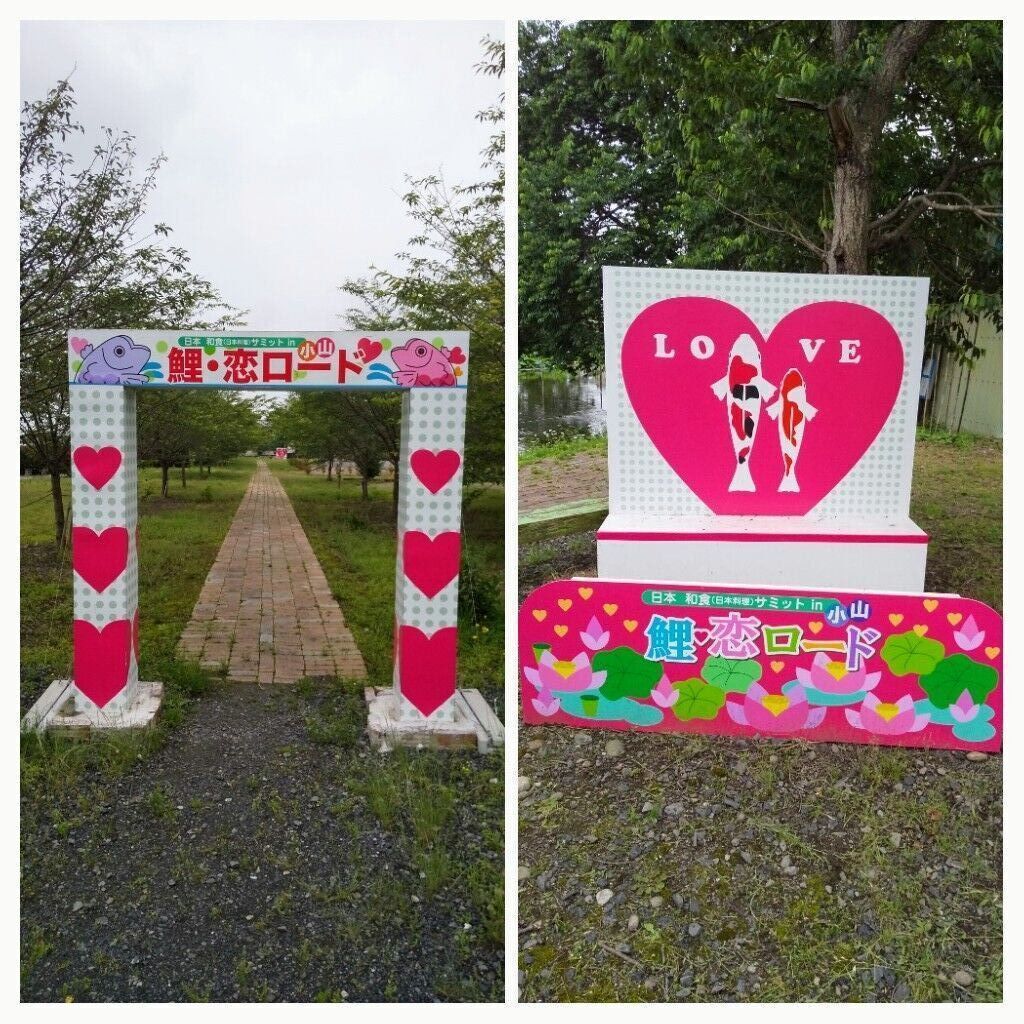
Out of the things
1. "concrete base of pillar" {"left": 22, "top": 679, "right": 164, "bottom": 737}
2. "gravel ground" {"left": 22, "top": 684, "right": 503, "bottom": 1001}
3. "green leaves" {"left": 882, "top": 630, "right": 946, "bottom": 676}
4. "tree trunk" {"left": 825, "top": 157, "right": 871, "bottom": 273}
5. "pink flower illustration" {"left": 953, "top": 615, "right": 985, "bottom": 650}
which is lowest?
"gravel ground" {"left": 22, "top": 684, "right": 503, "bottom": 1001}

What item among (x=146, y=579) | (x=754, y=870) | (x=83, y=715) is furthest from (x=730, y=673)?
(x=146, y=579)

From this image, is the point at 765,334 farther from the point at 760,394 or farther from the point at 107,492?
the point at 107,492

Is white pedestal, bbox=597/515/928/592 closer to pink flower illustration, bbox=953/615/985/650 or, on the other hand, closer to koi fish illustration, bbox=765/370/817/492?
koi fish illustration, bbox=765/370/817/492

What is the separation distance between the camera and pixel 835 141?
13.7ft

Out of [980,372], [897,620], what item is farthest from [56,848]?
[980,372]

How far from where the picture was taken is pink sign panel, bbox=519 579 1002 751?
115 inches

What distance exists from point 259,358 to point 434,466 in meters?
0.85

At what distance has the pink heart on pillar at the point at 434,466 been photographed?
3.45 metres

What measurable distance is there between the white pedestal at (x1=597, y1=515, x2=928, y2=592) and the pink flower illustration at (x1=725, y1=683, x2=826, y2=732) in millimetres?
494

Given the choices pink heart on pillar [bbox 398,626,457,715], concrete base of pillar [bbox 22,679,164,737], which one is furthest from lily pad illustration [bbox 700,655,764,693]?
concrete base of pillar [bbox 22,679,164,737]

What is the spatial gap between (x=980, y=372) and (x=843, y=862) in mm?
8627

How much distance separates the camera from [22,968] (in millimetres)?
2285

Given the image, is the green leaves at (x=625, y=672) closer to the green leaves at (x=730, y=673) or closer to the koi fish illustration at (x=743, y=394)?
the green leaves at (x=730, y=673)

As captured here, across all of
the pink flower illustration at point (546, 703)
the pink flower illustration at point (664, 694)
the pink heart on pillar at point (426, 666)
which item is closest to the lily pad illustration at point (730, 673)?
the pink flower illustration at point (664, 694)
